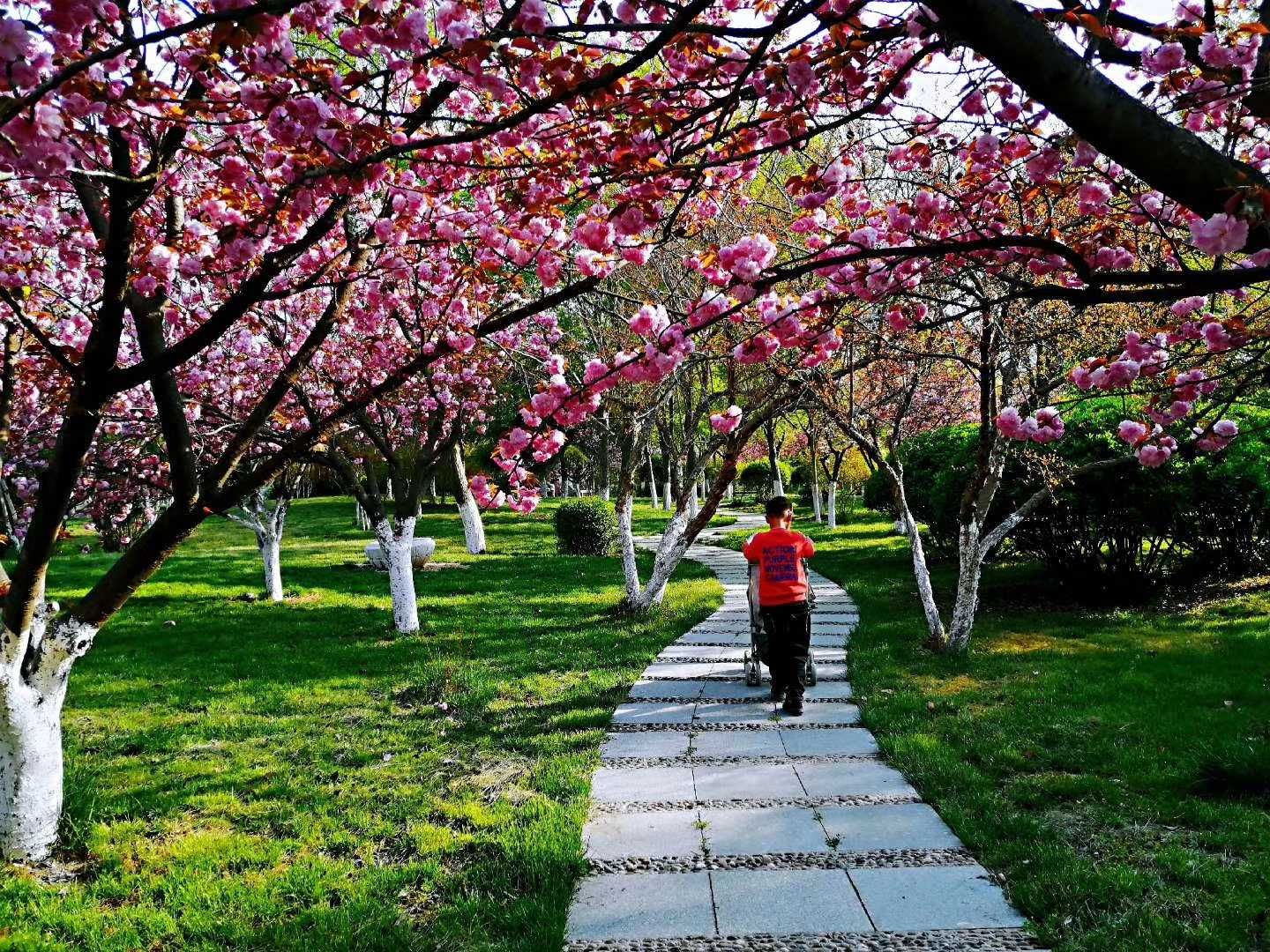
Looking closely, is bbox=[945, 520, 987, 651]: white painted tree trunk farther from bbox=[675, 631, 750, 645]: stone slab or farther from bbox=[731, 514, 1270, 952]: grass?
bbox=[675, 631, 750, 645]: stone slab

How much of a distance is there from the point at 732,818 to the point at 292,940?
1.97 m

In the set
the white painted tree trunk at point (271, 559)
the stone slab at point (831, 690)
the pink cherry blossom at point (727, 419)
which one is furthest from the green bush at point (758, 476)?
the stone slab at point (831, 690)

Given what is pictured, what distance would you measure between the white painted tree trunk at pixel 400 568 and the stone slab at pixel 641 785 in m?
4.86

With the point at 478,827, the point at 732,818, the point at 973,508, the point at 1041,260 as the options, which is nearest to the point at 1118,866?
the point at 732,818

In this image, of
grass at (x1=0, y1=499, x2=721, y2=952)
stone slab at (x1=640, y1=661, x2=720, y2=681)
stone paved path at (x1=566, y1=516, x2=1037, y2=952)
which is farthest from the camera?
stone slab at (x1=640, y1=661, x2=720, y2=681)

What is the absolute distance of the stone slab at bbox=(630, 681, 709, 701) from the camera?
19.9 feet

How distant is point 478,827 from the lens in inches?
155

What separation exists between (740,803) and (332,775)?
2427mm

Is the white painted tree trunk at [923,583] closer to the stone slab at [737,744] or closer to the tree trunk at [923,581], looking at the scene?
the tree trunk at [923,581]

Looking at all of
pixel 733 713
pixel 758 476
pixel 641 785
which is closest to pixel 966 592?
pixel 733 713

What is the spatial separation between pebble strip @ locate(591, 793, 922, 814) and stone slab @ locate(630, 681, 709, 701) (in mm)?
1838

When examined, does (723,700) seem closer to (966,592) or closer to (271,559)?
(966,592)

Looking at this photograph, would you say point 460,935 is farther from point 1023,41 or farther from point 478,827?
point 1023,41

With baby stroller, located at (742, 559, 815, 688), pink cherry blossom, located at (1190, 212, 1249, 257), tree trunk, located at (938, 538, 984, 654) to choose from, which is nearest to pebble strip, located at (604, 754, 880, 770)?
baby stroller, located at (742, 559, 815, 688)
